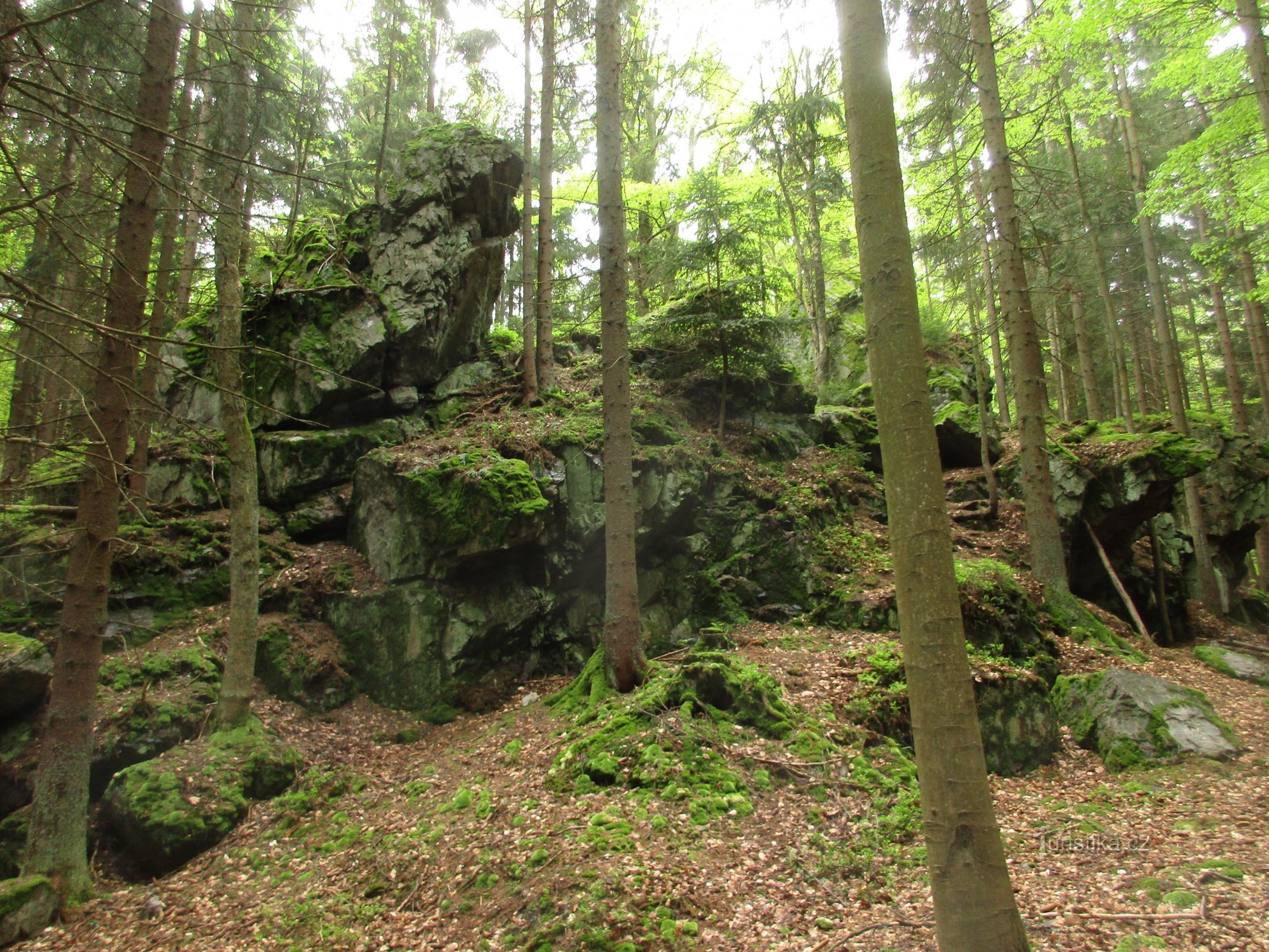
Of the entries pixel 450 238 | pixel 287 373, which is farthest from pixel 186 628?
pixel 450 238

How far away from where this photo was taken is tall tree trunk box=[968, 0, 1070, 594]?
9688 millimetres

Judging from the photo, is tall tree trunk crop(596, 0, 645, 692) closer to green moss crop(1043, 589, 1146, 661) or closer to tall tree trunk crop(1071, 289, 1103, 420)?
green moss crop(1043, 589, 1146, 661)

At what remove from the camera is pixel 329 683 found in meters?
8.50

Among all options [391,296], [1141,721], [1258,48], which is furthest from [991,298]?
[391,296]

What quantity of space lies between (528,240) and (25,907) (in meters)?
13.3

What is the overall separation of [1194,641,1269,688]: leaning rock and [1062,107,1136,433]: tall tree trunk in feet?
19.5

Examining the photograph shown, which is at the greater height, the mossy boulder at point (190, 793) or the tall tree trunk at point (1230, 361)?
the tall tree trunk at point (1230, 361)

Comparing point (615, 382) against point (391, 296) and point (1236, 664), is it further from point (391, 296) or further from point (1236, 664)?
point (1236, 664)

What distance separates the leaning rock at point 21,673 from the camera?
20.9 ft

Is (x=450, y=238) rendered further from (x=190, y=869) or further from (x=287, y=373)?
(x=190, y=869)

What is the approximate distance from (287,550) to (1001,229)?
485 inches

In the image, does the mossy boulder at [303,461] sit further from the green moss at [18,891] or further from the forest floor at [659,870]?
the green moss at [18,891]

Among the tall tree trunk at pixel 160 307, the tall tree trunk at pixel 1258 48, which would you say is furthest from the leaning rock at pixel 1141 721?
the tall tree trunk at pixel 160 307

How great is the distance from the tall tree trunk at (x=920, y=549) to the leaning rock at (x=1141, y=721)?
5.51 meters
